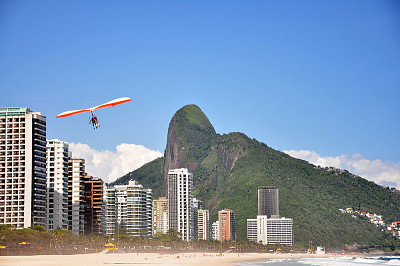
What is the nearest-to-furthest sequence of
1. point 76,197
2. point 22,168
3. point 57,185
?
1. point 22,168
2. point 57,185
3. point 76,197

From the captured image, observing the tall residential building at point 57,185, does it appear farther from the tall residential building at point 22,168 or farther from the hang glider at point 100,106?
the hang glider at point 100,106

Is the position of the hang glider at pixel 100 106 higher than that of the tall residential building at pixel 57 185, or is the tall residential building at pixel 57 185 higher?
the hang glider at pixel 100 106

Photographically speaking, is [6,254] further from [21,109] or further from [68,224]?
[68,224]

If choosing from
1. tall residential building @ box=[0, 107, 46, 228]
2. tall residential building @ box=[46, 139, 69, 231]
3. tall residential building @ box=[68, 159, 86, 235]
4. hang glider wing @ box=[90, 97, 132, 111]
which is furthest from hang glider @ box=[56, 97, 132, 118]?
tall residential building @ box=[68, 159, 86, 235]

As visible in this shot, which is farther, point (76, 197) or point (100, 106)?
point (76, 197)

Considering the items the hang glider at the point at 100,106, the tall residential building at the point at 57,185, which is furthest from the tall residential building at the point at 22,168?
the hang glider at the point at 100,106

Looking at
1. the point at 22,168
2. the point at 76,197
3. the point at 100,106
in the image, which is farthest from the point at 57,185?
the point at 100,106

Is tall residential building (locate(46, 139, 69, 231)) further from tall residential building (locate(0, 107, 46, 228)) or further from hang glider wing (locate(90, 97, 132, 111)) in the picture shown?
Answer: hang glider wing (locate(90, 97, 132, 111))

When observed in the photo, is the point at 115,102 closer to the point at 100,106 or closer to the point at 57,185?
the point at 100,106
